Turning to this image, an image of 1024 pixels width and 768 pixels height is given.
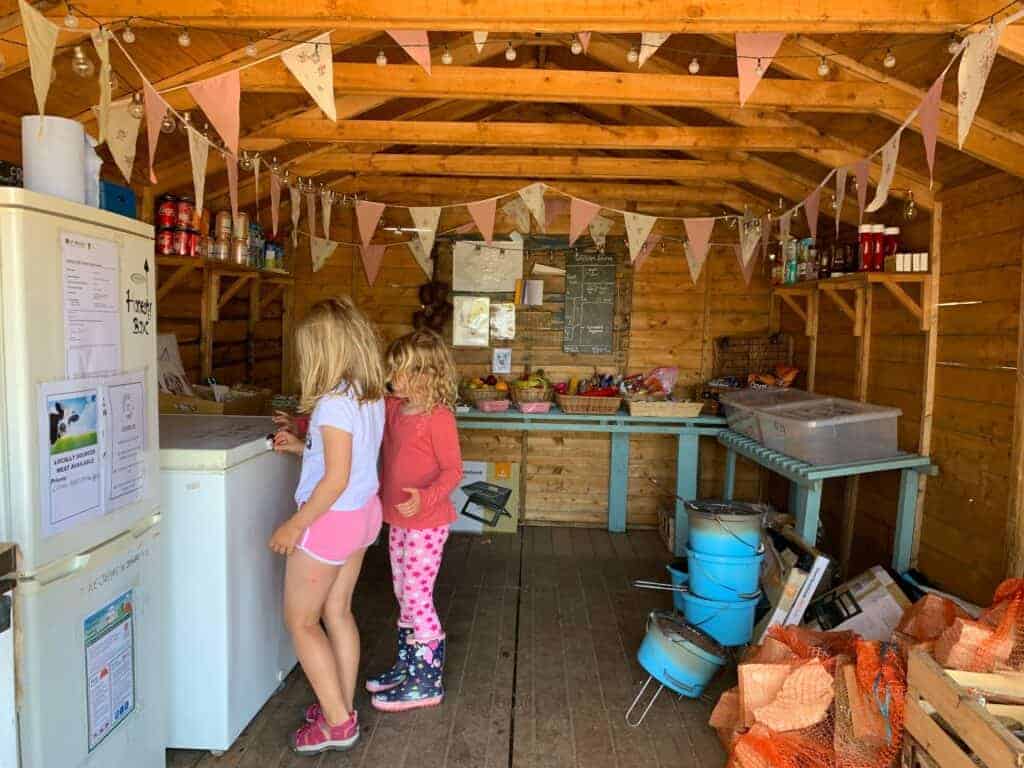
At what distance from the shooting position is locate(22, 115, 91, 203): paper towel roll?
1565 mm

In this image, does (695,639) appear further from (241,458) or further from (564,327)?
(564,327)

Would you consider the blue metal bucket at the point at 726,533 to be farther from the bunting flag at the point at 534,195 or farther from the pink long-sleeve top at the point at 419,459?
the bunting flag at the point at 534,195

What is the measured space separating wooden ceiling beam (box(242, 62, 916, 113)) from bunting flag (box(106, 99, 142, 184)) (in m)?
0.68

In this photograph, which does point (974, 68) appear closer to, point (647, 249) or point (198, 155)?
point (198, 155)

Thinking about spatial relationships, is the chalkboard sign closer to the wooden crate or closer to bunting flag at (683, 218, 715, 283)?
bunting flag at (683, 218, 715, 283)

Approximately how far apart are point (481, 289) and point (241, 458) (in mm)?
3179

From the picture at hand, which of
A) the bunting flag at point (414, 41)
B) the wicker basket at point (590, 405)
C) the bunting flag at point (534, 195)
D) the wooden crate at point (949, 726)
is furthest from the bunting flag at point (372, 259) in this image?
the wooden crate at point (949, 726)

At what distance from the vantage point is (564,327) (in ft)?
17.1

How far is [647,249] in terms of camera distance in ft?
16.1

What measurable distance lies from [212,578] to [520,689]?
1272mm

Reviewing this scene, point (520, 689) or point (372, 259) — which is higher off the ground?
point (372, 259)

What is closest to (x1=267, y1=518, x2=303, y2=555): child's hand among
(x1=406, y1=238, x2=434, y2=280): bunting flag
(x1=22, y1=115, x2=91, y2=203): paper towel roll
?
(x1=22, y1=115, x2=91, y2=203): paper towel roll

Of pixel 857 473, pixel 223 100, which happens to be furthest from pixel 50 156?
pixel 857 473

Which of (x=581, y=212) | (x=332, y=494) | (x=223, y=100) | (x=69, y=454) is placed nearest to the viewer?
(x=69, y=454)
